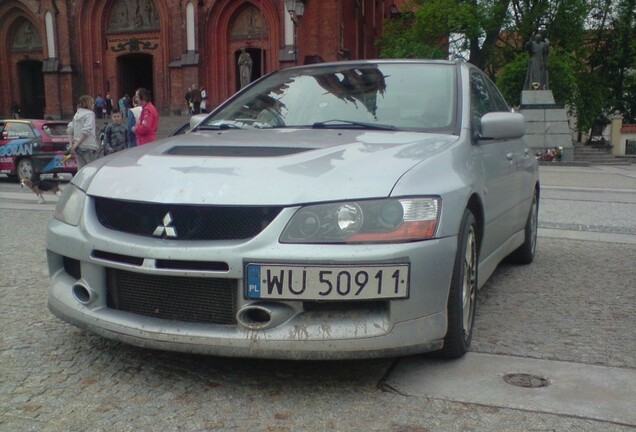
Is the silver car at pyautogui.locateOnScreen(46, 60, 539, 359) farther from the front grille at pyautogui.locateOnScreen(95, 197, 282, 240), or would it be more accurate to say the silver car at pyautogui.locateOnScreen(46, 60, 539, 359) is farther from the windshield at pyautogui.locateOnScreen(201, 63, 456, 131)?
the windshield at pyautogui.locateOnScreen(201, 63, 456, 131)

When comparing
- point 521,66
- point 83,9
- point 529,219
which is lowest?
point 529,219

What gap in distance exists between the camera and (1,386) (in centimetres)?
311

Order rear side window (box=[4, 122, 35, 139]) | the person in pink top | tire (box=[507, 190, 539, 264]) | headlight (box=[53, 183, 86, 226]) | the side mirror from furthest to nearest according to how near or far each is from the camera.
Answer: rear side window (box=[4, 122, 35, 139]), the person in pink top, tire (box=[507, 190, 539, 264]), the side mirror, headlight (box=[53, 183, 86, 226])

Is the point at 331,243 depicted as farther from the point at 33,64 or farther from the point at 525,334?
the point at 33,64

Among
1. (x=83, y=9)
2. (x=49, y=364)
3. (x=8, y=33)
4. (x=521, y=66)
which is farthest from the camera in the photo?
(x=8, y=33)

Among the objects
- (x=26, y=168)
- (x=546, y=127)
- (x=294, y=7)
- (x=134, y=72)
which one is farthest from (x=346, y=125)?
(x=134, y=72)

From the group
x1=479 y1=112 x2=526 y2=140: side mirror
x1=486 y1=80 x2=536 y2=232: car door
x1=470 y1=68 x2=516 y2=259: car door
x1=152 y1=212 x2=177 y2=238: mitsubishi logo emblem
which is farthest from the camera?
x1=486 y1=80 x2=536 y2=232: car door

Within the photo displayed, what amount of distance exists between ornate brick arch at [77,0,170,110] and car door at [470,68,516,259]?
105ft

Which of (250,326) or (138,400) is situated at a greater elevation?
(250,326)

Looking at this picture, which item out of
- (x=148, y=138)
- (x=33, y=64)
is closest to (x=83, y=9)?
(x=33, y=64)

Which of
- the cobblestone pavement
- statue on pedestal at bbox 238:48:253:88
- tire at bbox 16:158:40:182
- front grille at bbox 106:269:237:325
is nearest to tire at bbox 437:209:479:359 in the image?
the cobblestone pavement

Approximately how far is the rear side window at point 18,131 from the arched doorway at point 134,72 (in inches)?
816

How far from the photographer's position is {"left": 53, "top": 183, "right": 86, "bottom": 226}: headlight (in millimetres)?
3324

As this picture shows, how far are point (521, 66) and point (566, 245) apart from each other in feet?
89.5
